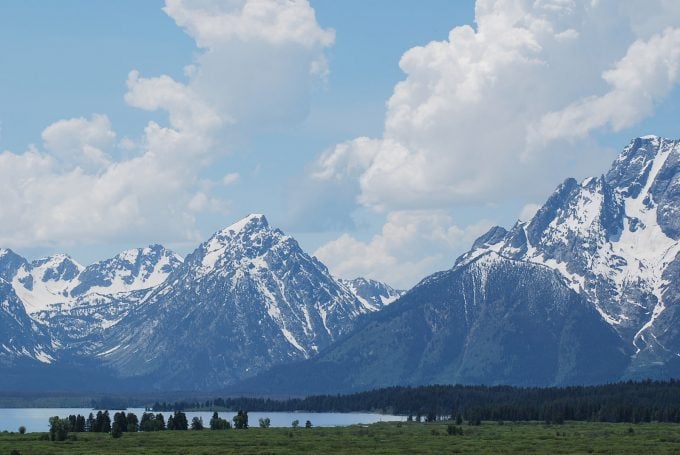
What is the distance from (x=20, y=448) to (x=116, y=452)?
1882cm

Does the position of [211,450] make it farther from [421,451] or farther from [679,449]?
[679,449]

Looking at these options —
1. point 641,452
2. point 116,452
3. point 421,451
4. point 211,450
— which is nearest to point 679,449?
point 641,452

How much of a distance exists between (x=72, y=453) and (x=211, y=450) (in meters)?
22.8

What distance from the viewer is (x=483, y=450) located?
19238 cm

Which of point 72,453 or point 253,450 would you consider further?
point 253,450

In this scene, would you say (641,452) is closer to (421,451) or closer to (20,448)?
(421,451)

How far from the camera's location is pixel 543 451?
619 feet

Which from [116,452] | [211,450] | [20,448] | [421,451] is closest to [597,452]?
[421,451]

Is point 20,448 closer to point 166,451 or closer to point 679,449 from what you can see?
point 166,451

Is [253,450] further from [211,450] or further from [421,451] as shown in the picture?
[421,451]

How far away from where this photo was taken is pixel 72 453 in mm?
180875

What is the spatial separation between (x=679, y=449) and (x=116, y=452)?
289 feet

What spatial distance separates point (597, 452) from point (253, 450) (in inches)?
2140

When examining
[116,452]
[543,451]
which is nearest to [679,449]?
[543,451]
